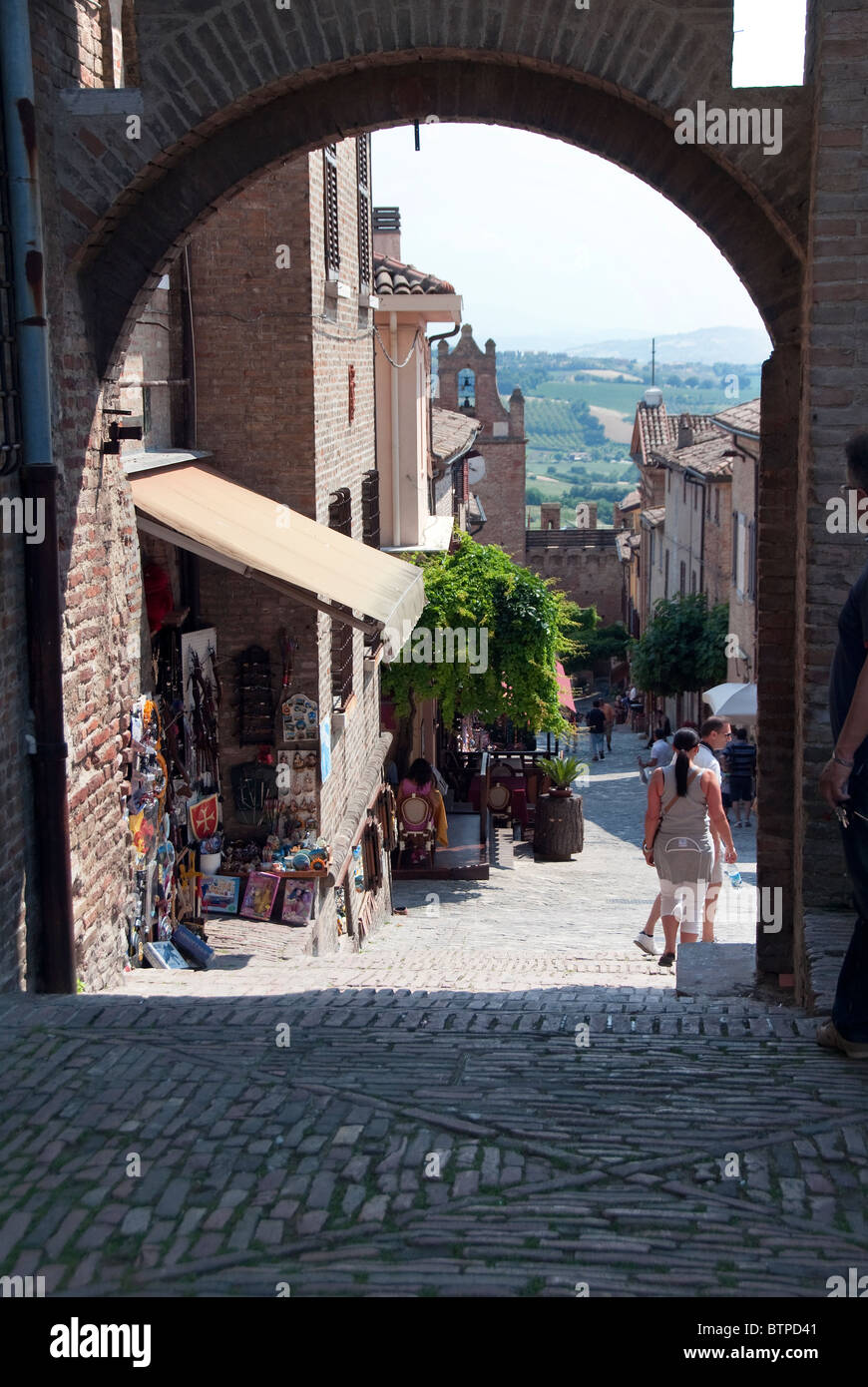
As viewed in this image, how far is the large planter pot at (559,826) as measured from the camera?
1770 cm


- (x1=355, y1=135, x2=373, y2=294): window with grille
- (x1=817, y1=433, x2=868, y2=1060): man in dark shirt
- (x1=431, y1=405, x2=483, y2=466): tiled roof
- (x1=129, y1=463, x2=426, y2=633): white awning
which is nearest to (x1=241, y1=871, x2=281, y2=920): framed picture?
(x1=129, y1=463, x2=426, y2=633): white awning

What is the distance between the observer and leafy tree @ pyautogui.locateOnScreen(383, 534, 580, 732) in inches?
696

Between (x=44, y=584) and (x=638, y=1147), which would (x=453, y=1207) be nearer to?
(x=638, y=1147)

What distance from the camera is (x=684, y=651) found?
29703 mm

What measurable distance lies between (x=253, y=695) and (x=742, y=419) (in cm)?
1524

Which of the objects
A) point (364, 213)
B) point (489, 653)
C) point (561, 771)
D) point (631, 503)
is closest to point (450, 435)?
point (489, 653)

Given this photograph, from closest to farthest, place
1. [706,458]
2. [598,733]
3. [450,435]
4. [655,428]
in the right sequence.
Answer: [450,435]
[598,733]
[706,458]
[655,428]

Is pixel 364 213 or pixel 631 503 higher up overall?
pixel 364 213

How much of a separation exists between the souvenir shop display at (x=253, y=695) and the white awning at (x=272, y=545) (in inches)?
39.5

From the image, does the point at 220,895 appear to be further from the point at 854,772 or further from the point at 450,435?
the point at 450,435

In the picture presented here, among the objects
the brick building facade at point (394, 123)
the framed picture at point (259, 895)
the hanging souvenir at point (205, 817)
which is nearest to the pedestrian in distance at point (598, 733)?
the framed picture at point (259, 895)

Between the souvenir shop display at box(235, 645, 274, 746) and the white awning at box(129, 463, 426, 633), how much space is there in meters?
1.00

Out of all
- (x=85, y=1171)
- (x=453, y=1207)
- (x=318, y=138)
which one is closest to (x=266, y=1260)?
(x=453, y=1207)

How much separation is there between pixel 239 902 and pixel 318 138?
517 cm
